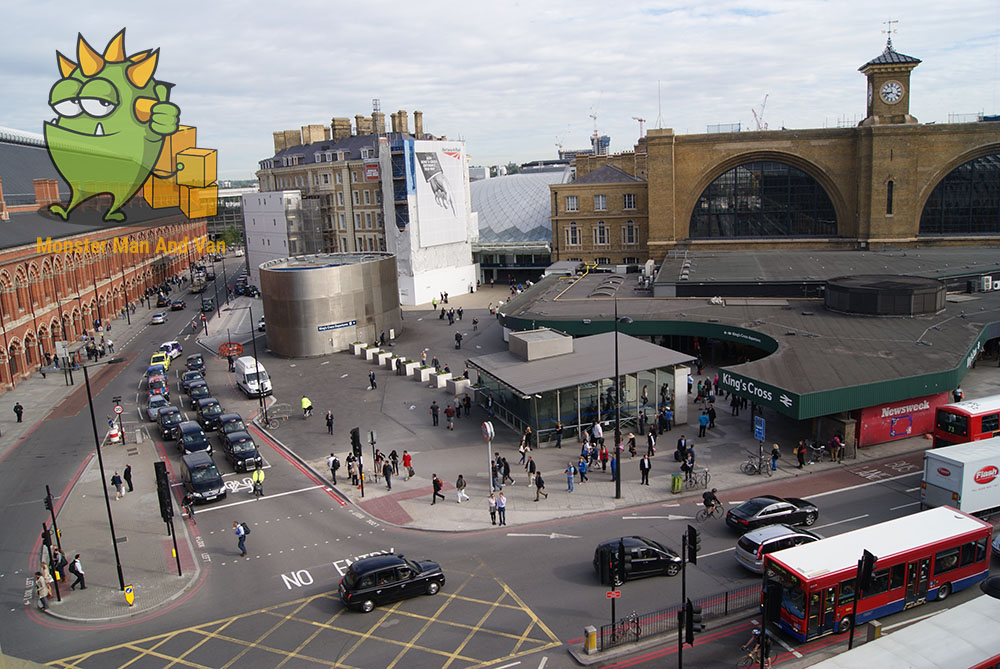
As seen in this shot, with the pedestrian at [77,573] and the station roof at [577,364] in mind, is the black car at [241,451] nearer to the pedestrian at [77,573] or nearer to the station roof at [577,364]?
the pedestrian at [77,573]

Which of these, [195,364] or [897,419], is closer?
[897,419]

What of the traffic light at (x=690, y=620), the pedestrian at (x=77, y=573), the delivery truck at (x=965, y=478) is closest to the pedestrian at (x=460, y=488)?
the traffic light at (x=690, y=620)

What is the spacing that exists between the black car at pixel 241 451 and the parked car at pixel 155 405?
9.03 m

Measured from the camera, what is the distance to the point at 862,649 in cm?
1414

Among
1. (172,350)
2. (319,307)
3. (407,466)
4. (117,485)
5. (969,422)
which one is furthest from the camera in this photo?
(172,350)

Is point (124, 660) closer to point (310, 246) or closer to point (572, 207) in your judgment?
point (572, 207)

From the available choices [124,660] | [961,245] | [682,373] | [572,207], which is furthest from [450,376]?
[961,245]

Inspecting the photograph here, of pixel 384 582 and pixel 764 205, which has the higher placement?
pixel 764 205

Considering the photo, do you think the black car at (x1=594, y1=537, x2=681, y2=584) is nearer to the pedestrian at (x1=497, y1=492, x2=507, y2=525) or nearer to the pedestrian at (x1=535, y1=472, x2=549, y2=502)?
the pedestrian at (x1=497, y1=492, x2=507, y2=525)

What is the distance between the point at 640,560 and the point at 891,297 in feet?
96.0

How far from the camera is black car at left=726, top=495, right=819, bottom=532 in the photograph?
23438mm

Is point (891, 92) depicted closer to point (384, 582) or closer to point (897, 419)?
point (897, 419)

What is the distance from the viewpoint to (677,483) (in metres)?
27.3

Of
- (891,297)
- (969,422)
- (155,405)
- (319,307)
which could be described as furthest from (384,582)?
(319,307)
